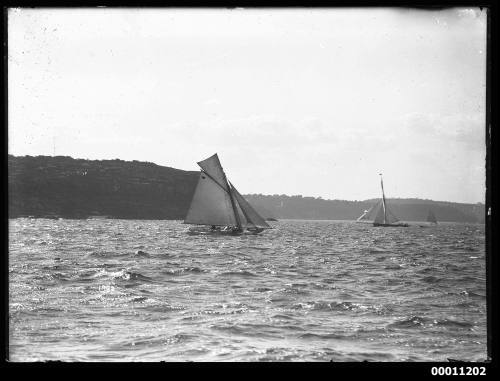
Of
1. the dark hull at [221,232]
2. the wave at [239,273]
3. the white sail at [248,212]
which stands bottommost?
the wave at [239,273]

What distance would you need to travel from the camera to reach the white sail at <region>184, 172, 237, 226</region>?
213ft

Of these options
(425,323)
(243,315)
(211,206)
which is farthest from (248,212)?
(425,323)

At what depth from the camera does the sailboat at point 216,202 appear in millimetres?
63906

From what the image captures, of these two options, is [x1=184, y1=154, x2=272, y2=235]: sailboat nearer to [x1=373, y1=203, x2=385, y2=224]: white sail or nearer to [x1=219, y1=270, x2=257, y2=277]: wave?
[x1=219, y1=270, x2=257, y2=277]: wave

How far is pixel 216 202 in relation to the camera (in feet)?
217

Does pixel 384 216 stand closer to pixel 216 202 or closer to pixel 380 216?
pixel 380 216

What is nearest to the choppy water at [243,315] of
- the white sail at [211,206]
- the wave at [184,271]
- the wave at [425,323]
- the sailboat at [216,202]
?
the wave at [425,323]

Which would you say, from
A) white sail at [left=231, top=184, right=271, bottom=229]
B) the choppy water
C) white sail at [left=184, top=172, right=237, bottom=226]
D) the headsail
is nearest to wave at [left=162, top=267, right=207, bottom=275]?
the choppy water

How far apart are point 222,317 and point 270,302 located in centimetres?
383

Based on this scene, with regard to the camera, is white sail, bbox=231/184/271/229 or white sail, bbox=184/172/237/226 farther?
white sail, bbox=231/184/271/229

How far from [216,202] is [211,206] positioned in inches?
27.4

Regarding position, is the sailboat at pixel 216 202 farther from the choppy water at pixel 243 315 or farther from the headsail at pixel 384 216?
the headsail at pixel 384 216

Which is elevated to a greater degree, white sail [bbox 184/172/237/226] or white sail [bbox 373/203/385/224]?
white sail [bbox 184/172/237/226]
